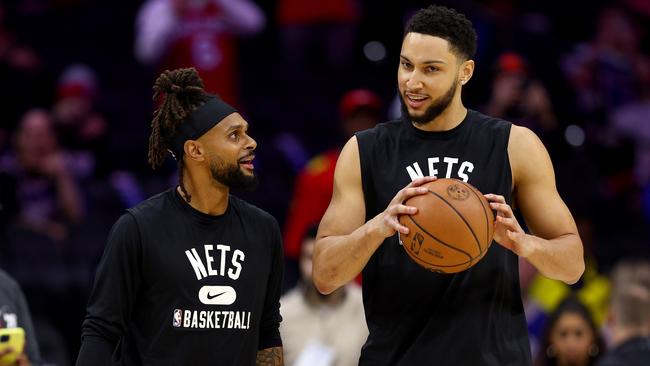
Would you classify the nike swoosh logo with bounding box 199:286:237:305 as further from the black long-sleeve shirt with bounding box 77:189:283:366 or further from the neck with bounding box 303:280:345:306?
the neck with bounding box 303:280:345:306

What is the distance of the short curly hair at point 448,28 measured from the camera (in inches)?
196

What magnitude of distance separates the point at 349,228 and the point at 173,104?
2.80ft

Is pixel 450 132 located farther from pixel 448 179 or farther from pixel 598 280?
pixel 598 280

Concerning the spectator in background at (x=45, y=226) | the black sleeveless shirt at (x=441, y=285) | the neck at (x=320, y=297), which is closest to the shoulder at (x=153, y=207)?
the black sleeveless shirt at (x=441, y=285)

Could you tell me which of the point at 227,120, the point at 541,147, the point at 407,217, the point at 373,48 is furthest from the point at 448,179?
the point at 373,48

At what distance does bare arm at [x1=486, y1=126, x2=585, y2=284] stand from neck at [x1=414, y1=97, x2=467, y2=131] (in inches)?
9.0

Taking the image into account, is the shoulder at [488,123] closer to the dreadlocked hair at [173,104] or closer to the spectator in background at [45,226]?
the dreadlocked hair at [173,104]

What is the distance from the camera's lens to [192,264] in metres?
4.92

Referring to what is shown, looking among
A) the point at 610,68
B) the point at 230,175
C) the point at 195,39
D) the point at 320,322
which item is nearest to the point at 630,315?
the point at 320,322

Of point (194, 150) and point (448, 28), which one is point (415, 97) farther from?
point (194, 150)

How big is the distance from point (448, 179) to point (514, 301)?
2.07ft

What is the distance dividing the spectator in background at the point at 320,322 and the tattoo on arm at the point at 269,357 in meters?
2.38

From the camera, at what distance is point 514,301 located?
16.5ft

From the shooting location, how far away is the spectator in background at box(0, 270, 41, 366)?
5.55m
